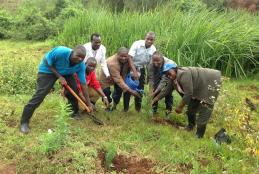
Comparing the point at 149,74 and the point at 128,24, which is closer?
the point at 149,74

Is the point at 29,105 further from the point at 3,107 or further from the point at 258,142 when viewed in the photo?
the point at 258,142

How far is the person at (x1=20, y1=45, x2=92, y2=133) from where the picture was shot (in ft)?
18.8

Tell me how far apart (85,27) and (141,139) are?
19.1 ft

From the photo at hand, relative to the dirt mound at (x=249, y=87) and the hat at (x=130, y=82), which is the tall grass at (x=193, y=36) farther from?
the hat at (x=130, y=82)

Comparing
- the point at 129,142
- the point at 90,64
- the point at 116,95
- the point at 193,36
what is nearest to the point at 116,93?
the point at 116,95

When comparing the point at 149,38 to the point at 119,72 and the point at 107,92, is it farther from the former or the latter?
the point at 107,92

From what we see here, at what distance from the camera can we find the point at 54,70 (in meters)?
5.80

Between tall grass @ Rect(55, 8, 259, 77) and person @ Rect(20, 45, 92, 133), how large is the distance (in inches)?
147

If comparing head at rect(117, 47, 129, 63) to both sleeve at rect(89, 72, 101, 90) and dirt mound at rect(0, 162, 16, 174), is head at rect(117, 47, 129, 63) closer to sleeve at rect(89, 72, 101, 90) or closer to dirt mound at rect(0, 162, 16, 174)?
sleeve at rect(89, 72, 101, 90)

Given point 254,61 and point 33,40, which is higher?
point 254,61

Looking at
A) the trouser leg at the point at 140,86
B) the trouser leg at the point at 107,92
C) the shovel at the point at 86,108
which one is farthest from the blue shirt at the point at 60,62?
the trouser leg at the point at 140,86

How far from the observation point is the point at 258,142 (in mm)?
4945

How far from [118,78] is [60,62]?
123 centimetres

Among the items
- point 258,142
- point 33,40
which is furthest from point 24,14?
point 258,142
